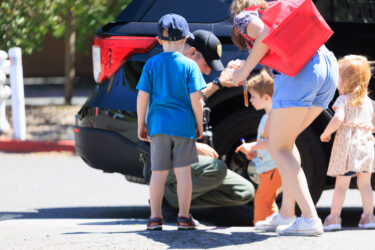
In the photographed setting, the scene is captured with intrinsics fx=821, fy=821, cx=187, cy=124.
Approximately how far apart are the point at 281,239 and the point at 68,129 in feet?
26.8

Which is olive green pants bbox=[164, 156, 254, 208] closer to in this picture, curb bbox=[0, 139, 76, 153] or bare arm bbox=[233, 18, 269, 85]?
bare arm bbox=[233, 18, 269, 85]

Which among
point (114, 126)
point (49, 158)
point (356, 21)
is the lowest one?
point (49, 158)

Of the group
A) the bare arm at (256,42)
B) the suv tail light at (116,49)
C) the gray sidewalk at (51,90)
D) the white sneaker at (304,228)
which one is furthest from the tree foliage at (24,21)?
the white sneaker at (304,228)

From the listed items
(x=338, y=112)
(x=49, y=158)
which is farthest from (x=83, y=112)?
(x=49, y=158)

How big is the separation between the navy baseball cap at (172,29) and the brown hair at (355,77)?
106 centimetres

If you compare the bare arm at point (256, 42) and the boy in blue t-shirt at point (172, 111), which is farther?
the boy in blue t-shirt at point (172, 111)

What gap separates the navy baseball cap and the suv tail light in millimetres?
802

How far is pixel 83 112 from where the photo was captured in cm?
592

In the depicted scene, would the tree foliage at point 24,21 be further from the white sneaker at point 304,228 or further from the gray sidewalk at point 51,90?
the white sneaker at point 304,228

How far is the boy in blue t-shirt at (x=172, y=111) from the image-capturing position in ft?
15.4

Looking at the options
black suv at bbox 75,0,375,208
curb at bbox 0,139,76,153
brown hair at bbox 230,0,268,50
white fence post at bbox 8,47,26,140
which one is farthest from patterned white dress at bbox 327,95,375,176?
curb at bbox 0,139,76,153

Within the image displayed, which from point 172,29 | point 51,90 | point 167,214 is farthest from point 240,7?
point 51,90

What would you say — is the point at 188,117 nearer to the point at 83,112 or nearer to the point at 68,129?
the point at 83,112

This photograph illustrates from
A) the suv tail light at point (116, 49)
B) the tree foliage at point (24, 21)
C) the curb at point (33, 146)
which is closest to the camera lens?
the suv tail light at point (116, 49)
